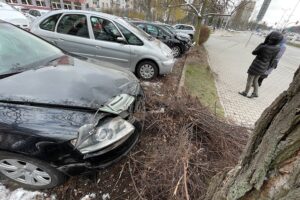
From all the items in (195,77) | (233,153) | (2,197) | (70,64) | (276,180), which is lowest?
(195,77)

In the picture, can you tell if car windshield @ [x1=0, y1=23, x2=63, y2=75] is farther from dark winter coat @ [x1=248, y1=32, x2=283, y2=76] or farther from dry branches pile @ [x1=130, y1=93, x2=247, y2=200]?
dark winter coat @ [x1=248, y1=32, x2=283, y2=76]

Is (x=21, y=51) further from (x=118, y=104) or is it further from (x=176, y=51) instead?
(x=176, y=51)

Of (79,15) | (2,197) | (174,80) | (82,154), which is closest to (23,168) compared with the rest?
(2,197)

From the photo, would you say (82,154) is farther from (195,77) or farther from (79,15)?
(195,77)

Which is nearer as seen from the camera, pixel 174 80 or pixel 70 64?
pixel 70 64

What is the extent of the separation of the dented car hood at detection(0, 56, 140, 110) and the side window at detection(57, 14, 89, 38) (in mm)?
2480

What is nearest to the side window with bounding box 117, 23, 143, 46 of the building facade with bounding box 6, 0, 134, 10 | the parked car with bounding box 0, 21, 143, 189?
the parked car with bounding box 0, 21, 143, 189

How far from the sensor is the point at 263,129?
87 cm

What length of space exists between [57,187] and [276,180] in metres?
2.09

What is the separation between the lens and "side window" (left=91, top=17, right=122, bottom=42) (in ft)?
15.8

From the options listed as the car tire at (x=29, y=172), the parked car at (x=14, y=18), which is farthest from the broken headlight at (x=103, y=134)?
the parked car at (x=14, y=18)

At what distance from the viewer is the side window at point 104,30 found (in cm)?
480

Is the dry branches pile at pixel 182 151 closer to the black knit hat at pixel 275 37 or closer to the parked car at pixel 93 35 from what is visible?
the parked car at pixel 93 35

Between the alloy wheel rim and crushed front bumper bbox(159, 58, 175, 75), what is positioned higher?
crushed front bumper bbox(159, 58, 175, 75)
